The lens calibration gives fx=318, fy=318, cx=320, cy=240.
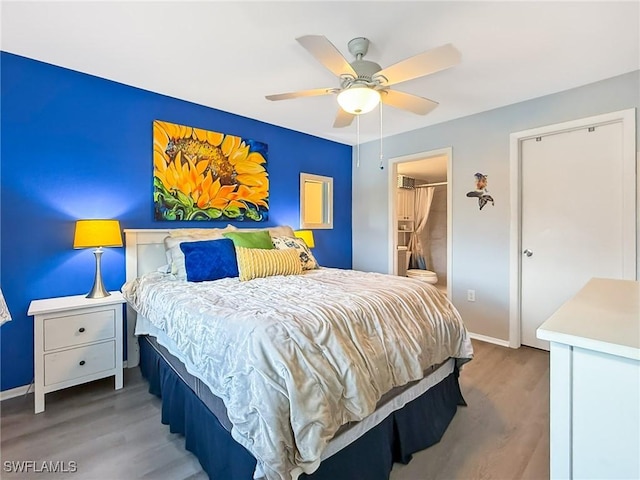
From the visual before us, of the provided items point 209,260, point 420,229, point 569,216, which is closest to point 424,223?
point 420,229

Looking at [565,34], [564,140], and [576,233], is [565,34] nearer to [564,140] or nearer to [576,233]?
[564,140]

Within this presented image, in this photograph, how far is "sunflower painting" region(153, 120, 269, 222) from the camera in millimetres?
2898

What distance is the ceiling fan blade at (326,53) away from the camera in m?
1.62

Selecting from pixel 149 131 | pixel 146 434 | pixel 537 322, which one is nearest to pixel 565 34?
pixel 537 322

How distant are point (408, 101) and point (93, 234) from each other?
7.96ft

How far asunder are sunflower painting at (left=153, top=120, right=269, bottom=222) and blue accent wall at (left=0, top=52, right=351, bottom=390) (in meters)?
0.10

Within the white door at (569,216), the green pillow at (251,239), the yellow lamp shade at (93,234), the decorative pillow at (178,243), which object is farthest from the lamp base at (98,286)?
the white door at (569,216)

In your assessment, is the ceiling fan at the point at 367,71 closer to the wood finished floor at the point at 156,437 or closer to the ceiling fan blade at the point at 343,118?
the ceiling fan blade at the point at 343,118

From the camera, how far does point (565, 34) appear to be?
202cm

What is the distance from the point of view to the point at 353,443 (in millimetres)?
1370

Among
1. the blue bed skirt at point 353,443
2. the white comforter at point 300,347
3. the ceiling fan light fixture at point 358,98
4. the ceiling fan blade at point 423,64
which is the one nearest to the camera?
the white comforter at point 300,347

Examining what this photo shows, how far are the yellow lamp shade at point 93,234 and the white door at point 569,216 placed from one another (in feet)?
12.0

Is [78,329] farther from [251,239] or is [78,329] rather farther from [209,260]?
[251,239]

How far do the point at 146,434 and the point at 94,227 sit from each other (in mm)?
1419
